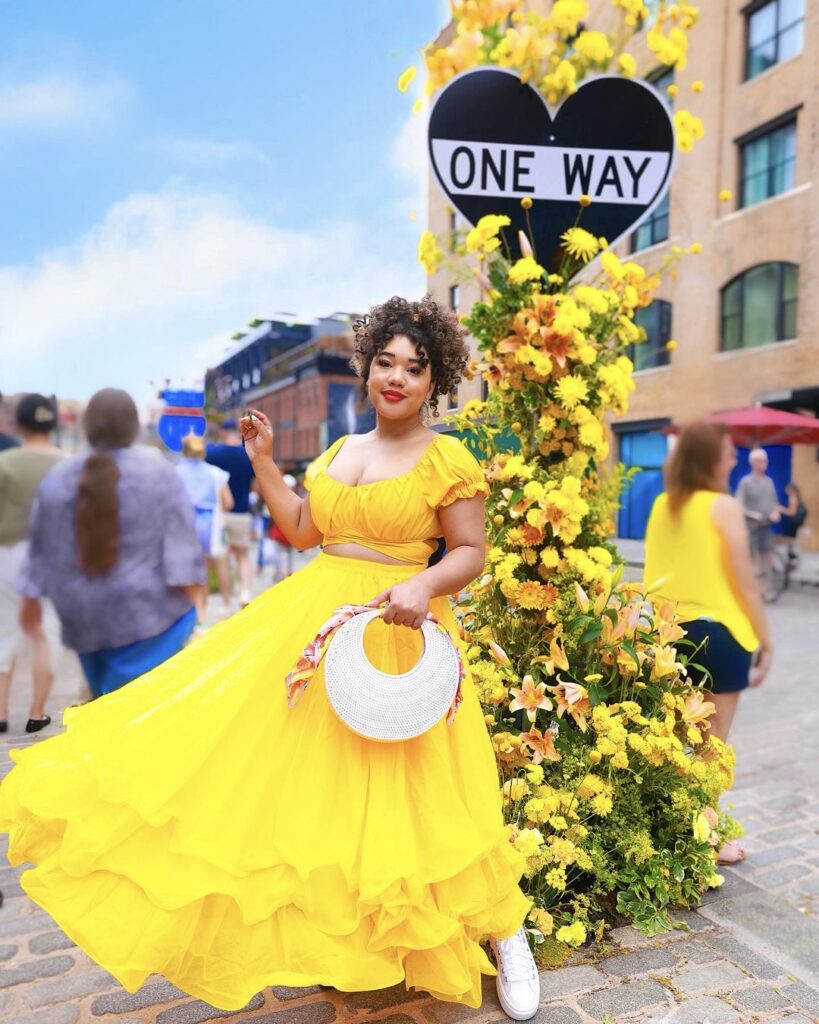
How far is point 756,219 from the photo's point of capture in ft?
54.2

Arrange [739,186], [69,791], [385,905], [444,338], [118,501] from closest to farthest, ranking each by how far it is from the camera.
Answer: [385,905] → [69,791] → [444,338] → [118,501] → [739,186]

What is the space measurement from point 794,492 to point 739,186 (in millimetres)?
9009

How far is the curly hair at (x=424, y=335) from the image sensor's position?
2258 mm

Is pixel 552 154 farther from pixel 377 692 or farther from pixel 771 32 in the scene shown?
pixel 771 32

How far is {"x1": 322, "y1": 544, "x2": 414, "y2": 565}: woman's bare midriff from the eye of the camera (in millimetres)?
2207

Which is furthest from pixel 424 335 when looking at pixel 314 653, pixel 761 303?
pixel 761 303

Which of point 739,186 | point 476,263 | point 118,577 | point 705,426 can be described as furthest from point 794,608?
point 739,186

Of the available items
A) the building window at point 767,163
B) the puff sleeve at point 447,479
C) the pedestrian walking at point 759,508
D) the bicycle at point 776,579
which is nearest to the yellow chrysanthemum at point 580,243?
the puff sleeve at point 447,479

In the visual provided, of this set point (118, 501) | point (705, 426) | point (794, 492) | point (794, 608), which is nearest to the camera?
point (118, 501)

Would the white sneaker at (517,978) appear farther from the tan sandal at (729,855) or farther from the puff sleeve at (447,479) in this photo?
the puff sleeve at (447,479)

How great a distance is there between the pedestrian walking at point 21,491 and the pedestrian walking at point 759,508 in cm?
913

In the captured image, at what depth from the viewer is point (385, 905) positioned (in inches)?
72.4

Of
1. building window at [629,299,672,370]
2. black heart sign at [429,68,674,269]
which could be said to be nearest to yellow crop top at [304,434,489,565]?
black heart sign at [429,68,674,269]

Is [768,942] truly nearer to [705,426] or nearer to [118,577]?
[705,426]
